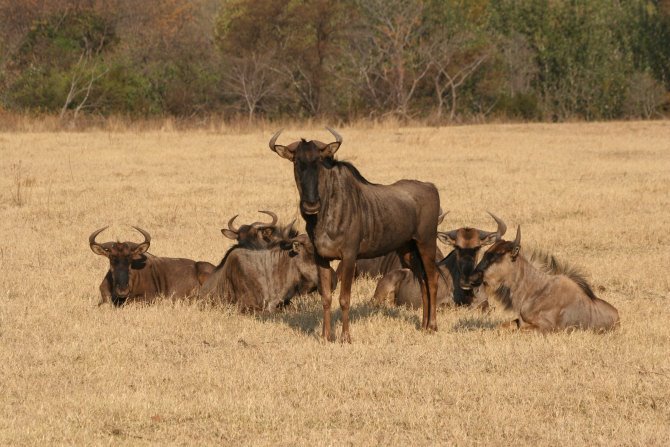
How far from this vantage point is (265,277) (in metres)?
11.6

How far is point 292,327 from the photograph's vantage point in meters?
10.4

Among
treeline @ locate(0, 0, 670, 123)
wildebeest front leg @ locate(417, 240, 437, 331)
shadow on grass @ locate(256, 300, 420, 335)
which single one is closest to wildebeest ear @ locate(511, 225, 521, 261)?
wildebeest front leg @ locate(417, 240, 437, 331)

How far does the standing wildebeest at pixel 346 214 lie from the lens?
9047mm

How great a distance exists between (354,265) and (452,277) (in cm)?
187

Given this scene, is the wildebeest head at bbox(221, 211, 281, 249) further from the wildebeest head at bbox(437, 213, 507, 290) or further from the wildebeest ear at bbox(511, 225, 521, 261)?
the wildebeest ear at bbox(511, 225, 521, 261)

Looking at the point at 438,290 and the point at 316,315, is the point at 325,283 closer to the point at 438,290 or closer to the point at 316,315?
the point at 316,315

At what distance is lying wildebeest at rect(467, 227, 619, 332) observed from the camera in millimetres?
9742

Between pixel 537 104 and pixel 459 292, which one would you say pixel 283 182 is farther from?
pixel 537 104

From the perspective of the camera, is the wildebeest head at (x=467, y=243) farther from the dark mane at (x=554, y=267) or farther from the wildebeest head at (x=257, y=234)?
the wildebeest head at (x=257, y=234)

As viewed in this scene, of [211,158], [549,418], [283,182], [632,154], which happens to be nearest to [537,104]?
[632,154]

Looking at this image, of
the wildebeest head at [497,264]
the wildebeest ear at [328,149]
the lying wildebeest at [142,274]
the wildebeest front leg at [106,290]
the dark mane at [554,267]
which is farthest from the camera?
the wildebeest front leg at [106,290]

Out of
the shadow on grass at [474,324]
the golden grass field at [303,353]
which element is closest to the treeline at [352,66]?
the golden grass field at [303,353]

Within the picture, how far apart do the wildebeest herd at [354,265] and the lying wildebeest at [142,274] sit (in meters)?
0.01

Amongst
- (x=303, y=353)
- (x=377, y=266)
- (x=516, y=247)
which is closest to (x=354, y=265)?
(x=303, y=353)
